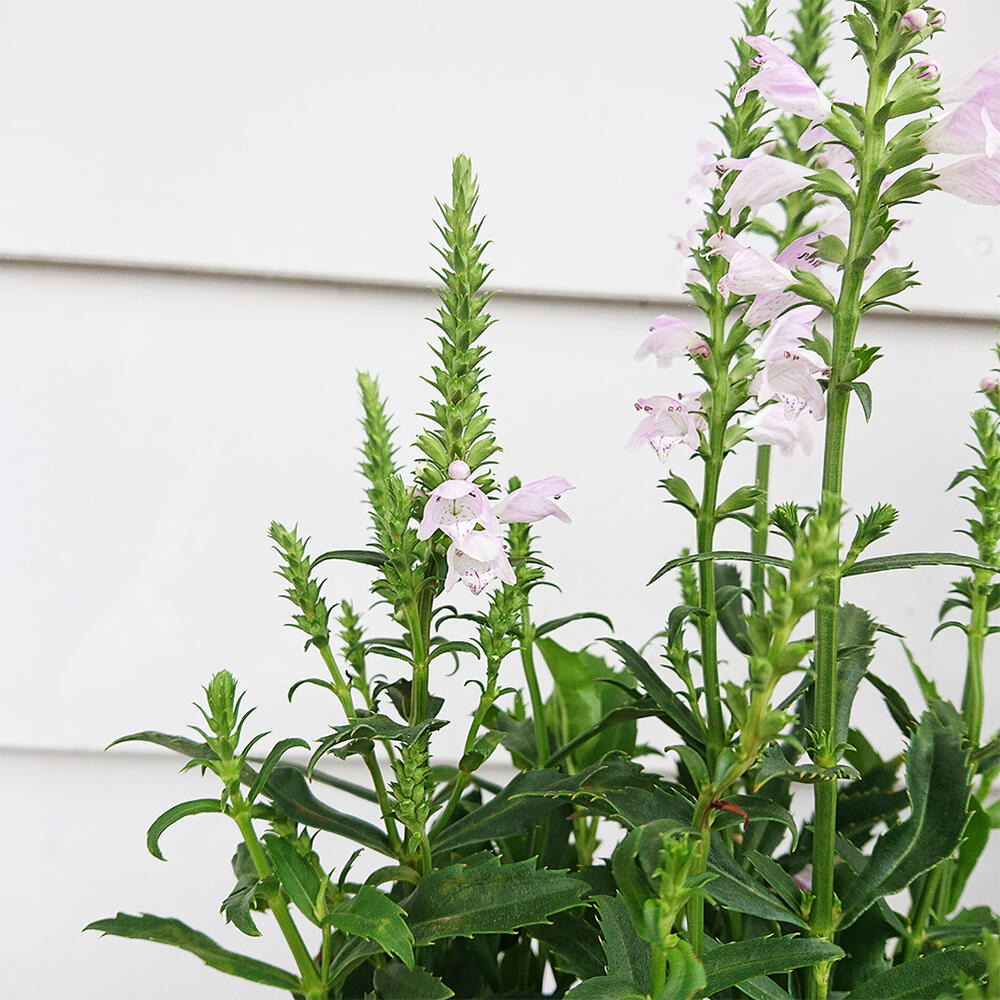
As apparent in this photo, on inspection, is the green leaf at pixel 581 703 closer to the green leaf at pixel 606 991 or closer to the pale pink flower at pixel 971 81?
the green leaf at pixel 606 991

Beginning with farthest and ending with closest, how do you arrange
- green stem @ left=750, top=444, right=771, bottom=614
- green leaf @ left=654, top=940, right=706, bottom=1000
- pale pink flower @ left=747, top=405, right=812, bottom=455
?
1. green stem @ left=750, top=444, right=771, bottom=614
2. pale pink flower @ left=747, top=405, right=812, bottom=455
3. green leaf @ left=654, top=940, right=706, bottom=1000

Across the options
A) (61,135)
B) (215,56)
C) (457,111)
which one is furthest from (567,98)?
(61,135)

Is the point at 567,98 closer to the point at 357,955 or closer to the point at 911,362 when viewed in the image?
the point at 911,362

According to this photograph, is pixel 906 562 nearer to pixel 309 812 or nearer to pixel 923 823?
pixel 923 823

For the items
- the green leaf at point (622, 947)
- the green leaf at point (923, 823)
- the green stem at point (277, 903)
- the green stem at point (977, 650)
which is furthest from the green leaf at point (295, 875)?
the green stem at point (977, 650)

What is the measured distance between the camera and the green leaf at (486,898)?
1.19 feet

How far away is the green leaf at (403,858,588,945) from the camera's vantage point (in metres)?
0.36

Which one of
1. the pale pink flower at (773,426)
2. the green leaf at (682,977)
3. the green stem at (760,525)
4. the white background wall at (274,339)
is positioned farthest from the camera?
the white background wall at (274,339)

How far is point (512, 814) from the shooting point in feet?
1.41

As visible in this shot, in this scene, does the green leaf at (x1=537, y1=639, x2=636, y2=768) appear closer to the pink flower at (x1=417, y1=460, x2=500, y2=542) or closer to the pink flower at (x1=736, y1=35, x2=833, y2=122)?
the pink flower at (x1=417, y1=460, x2=500, y2=542)

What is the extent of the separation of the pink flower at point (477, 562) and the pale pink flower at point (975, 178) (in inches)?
8.6

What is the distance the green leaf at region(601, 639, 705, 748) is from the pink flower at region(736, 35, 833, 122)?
0.24m

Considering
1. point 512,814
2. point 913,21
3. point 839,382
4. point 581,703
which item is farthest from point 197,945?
point 913,21

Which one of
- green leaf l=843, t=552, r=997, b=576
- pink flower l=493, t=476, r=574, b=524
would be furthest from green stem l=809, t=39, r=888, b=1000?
pink flower l=493, t=476, r=574, b=524
